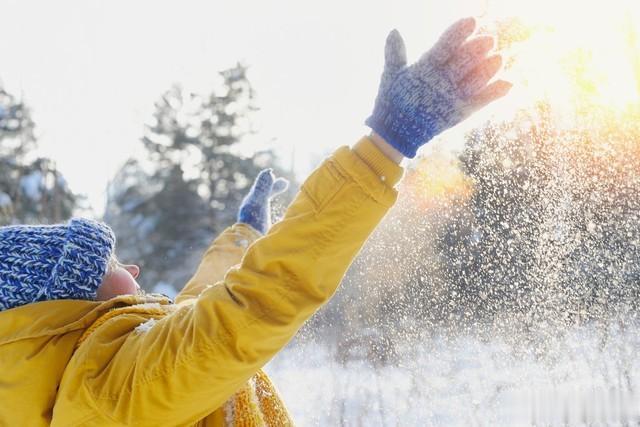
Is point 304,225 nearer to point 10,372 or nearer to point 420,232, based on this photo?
point 10,372

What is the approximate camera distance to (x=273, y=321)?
3.84 ft

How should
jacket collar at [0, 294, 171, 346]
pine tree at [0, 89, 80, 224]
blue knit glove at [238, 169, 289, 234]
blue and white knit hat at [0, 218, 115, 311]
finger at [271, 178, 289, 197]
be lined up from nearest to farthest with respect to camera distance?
jacket collar at [0, 294, 171, 346]
blue and white knit hat at [0, 218, 115, 311]
blue knit glove at [238, 169, 289, 234]
finger at [271, 178, 289, 197]
pine tree at [0, 89, 80, 224]

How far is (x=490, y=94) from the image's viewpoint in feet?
3.83

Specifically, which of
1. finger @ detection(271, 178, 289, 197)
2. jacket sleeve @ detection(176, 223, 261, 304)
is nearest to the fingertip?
jacket sleeve @ detection(176, 223, 261, 304)

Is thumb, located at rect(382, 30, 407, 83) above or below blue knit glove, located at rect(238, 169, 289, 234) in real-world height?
above

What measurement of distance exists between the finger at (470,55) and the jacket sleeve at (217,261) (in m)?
1.40

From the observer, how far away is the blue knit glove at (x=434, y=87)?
115 cm

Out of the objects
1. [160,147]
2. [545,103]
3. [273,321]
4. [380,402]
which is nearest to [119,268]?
[273,321]

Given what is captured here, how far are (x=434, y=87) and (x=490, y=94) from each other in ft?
0.32

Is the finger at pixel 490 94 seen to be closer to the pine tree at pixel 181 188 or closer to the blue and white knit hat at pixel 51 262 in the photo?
the blue and white knit hat at pixel 51 262

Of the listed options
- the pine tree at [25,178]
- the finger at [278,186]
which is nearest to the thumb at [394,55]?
the finger at [278,186]

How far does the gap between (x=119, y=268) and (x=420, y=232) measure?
8.01 meters

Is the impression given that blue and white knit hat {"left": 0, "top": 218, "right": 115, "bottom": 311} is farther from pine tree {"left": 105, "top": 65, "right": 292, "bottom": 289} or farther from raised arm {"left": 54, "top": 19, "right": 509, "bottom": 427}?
pine tree {"left": 105, "top": 65, "right": 292, "bottom": 289}

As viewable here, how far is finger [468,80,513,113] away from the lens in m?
1.16
